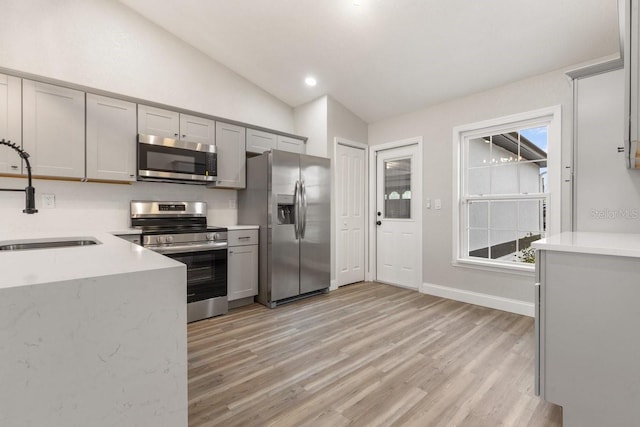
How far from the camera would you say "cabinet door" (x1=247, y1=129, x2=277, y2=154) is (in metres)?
3.76

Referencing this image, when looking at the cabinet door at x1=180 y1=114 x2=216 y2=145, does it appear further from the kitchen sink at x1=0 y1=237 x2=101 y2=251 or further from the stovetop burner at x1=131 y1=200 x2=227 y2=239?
the kitchen sink at x1=0 y1=237 x2=101 y2=251

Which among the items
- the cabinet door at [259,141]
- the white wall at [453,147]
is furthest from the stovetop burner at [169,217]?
the white wall at [453,147]

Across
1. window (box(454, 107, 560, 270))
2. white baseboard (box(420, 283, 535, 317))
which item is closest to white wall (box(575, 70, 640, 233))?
window (box(454, 107, 560, 270))

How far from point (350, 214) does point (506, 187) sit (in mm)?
1940

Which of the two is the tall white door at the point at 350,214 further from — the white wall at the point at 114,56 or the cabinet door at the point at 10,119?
the cabinet door at the point at 10,119

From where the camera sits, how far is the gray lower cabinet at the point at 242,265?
3.32 m

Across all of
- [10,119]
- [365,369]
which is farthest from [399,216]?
[10,119]

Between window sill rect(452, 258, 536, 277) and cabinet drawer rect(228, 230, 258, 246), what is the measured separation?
240cm

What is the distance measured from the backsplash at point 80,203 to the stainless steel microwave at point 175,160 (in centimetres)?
28

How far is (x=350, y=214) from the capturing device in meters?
4.38

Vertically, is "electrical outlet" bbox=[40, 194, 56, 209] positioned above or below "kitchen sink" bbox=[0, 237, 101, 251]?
above

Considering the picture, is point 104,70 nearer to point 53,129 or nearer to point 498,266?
point 53,129

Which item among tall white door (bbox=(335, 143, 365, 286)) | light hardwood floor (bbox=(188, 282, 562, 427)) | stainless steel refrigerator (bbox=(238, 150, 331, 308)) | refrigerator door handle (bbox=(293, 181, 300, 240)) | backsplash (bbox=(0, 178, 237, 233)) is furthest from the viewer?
tall white door (bbox=(335, 143, 365, 286))

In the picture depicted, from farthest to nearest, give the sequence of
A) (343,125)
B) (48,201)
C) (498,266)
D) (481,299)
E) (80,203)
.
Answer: (343,125), (481,299), (498,266), (80,203), (48,201)
